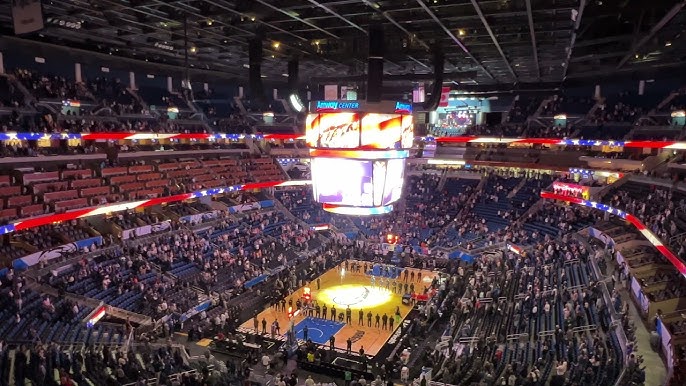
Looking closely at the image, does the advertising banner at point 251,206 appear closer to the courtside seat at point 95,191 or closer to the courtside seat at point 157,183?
the courtside seat at point 157,183

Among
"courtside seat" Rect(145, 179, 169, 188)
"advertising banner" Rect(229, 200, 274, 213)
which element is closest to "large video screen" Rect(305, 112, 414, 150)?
"courtside seat" Rect(145, 179, 169, 188)

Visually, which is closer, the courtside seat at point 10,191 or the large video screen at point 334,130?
the large video screen at point 334,130

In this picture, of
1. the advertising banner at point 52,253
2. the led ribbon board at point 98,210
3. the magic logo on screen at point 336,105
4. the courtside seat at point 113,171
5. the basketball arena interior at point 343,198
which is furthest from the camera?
the courtside seat at point 113,171

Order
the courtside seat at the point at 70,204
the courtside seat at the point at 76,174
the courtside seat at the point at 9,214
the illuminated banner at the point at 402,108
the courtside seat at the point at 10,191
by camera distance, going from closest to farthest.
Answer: the illuminated banner at the point at 402,108 < the courtside seat at the point at 9,214 < the courtside seat at the point at 10,191 < the courtside seat at the point at 70,204 < the courtside seat at the point at 76,174

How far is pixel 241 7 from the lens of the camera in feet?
51.9

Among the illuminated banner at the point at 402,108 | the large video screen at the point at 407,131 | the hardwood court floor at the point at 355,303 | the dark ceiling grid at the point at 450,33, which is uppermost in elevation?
the dark ceiling grid at the point at 450,33

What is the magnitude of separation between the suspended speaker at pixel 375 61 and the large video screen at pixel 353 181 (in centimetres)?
254

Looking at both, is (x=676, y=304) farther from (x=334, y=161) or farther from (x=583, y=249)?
(x=334, y=161)

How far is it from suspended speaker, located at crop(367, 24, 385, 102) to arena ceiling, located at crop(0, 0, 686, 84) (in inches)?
39.3

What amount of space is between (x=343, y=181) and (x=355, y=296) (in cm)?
1319

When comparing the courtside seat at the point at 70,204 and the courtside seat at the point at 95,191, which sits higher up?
the courtside seat at the point at 95,191

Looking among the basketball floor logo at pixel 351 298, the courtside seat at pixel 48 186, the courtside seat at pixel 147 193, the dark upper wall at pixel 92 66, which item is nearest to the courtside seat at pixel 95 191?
the courtside seat at pixel 48 186

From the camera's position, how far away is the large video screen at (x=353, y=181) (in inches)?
636

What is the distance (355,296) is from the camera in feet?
92.3
